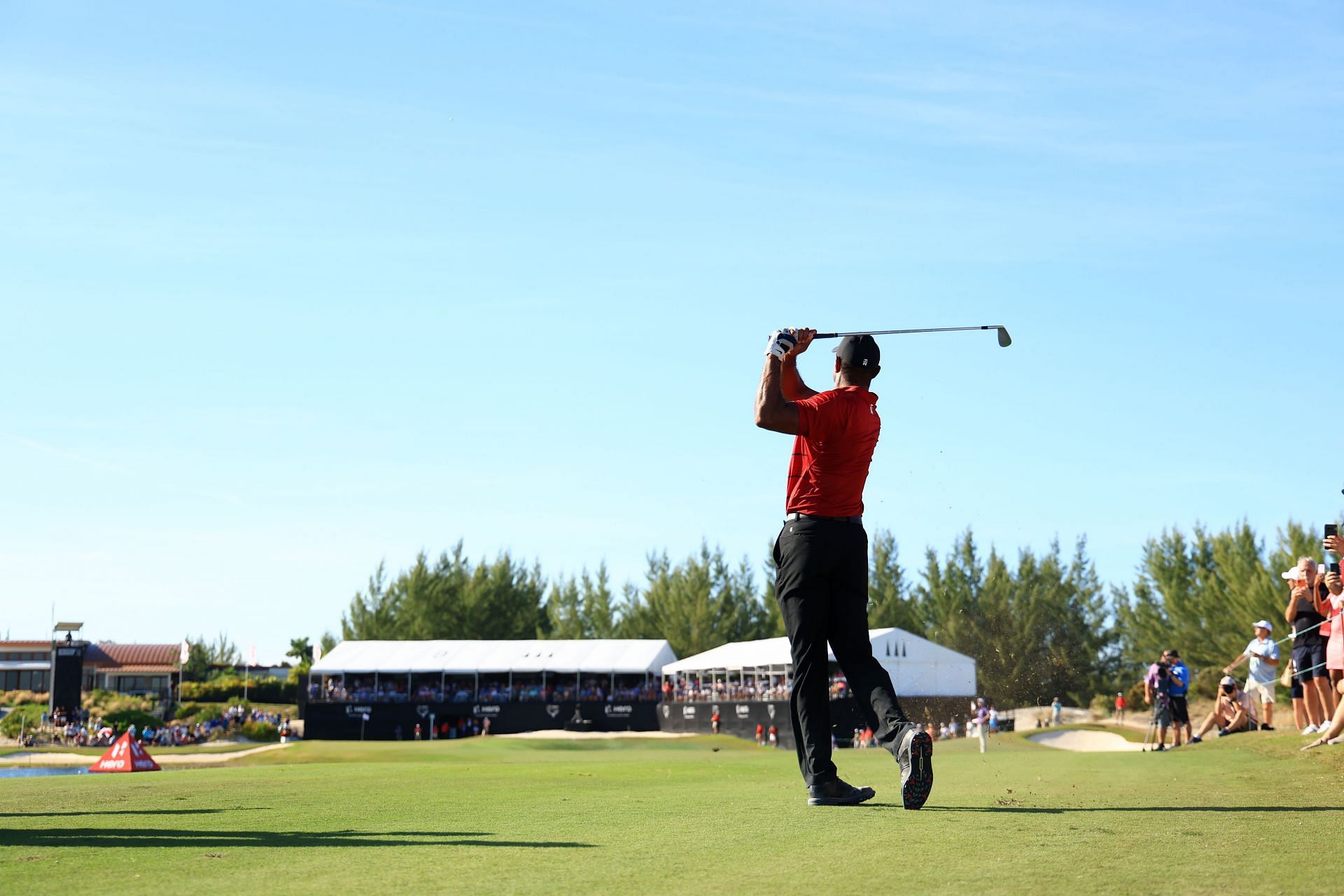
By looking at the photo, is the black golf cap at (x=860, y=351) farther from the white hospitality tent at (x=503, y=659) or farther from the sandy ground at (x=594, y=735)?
the white hospitality tent at (x=503, y=659)

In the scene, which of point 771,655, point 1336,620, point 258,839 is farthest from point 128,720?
point 258,839

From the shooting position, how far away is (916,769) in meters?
5.99

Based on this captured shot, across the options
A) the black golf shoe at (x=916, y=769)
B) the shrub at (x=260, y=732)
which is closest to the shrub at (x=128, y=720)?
the shrub at (x=260, y=732)

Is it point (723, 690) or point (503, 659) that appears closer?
point (723, 690)

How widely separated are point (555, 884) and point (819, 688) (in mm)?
3163

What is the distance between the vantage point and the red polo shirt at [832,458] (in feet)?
21.4

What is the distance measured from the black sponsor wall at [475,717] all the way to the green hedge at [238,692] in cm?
2433

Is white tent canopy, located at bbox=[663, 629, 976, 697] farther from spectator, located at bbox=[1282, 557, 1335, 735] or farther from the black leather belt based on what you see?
the black leather belt

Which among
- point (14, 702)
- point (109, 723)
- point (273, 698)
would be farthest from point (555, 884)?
point (14, 702)

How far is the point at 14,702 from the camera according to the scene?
92.7 m

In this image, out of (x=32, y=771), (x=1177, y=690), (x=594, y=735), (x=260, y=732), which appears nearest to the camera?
(x=1177, y=690)

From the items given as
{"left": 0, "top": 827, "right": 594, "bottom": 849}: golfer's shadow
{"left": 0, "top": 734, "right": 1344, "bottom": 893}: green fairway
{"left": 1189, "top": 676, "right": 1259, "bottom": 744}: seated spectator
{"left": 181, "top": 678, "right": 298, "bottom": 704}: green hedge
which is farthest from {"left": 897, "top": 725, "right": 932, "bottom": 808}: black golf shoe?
{"left": 181, "top": 678, "right": 298, "bottom": 704}: green hedge

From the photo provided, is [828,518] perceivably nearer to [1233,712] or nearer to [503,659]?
[1233,712]

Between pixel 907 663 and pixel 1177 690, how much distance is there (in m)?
36.2
